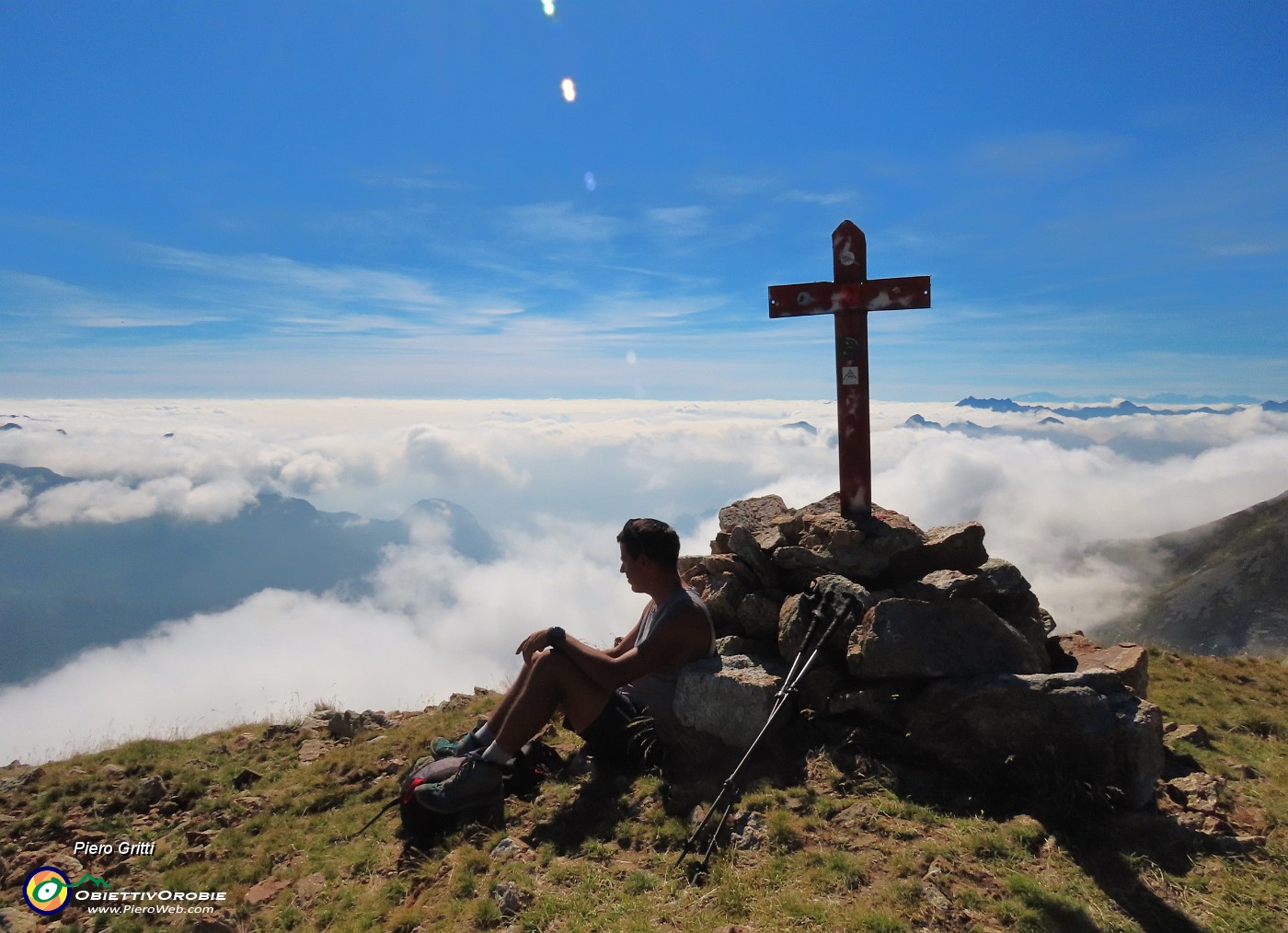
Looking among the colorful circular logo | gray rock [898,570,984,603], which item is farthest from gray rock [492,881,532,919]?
gray rock [898,570,984,603]

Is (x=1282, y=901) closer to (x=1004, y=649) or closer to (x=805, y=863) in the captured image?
(x=1004, y=649)

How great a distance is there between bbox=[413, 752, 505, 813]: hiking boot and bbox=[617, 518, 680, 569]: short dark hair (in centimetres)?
229

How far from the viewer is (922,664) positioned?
6586 millimetres

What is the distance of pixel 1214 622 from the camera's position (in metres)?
120

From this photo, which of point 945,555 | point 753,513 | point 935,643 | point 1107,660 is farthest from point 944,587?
point 753,513

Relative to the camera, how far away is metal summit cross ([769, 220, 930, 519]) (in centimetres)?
885

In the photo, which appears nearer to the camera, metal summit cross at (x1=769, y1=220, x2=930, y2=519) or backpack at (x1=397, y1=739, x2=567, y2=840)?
backpack at (x1=397, y1=739, x2=567, y2=840)

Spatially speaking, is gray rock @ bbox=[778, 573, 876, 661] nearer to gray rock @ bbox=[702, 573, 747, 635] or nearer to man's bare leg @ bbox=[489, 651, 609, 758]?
gray rock @ bbox=[702, 573, 747, 635]

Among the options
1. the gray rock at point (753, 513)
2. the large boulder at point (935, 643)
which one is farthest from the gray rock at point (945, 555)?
the gray rock at point (753, 513)

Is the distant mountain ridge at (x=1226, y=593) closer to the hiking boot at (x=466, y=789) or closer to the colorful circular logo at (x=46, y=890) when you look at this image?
the hiking boot at (x=466, y=789)

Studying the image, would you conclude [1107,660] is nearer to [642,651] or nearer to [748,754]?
[748,754]

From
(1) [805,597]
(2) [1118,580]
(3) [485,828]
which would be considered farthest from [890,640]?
(2) [1118,580]

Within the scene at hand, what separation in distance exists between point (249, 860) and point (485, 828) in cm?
252

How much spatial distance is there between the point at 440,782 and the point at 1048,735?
5208mm
